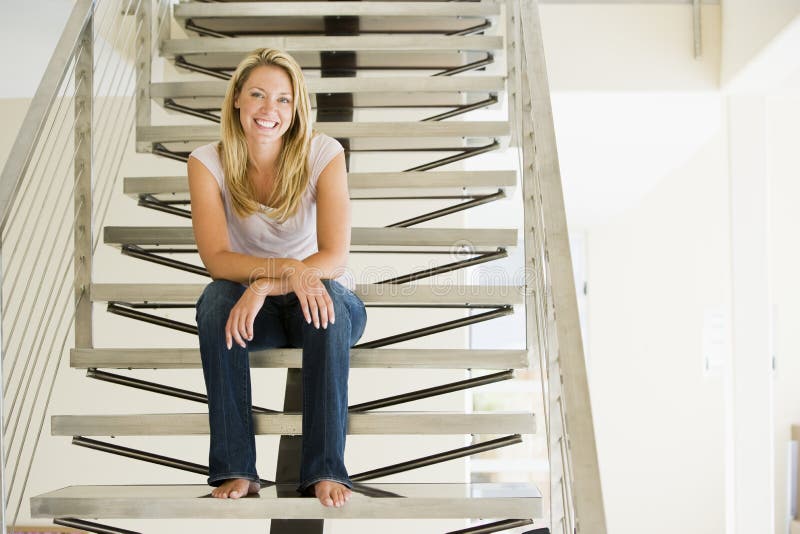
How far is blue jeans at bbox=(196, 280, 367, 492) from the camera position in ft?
5.00

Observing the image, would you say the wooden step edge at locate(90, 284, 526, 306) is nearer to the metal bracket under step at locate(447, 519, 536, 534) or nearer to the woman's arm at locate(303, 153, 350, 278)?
the woman's arm at locate(303, 153, 350, 278)

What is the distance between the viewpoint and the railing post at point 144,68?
2.38 m

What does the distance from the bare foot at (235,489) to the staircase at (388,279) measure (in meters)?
0.02

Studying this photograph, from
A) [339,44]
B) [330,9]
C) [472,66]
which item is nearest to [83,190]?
[339,44]

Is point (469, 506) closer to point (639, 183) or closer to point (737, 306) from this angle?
point (737, 306)

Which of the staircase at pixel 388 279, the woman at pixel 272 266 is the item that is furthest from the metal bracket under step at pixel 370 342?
the woman at pixel 272 266

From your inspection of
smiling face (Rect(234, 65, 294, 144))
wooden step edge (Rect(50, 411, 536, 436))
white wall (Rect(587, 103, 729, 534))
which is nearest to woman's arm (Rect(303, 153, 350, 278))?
smiling face (Rect(234, 65, 294, 144))

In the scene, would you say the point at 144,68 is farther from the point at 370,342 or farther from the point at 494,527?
the point at 494,527

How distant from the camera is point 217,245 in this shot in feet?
5.67

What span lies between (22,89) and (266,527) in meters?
2.22

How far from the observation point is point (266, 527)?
3900 mm

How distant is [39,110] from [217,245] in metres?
0.45

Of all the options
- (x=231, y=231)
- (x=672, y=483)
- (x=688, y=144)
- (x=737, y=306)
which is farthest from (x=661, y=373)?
(x=231, y=231)

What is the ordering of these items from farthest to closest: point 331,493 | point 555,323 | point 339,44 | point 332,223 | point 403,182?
1. point 339,44
2. point 403,182
3. point 332,223
4. point 331,493
5. point 555,323
